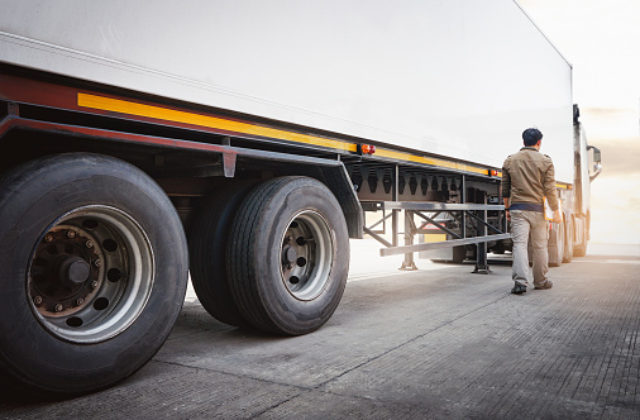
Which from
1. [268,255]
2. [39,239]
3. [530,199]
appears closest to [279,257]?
[268,255]

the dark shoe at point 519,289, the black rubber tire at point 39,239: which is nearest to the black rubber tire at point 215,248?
the black rubber tire at point 39,239

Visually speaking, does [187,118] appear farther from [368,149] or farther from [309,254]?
[368,149]

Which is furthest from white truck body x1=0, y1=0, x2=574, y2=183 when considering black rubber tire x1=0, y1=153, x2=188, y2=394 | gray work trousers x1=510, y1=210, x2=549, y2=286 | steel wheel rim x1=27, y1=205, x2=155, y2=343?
gray work trousers x1=510, y1=210, x2=549, y2=286

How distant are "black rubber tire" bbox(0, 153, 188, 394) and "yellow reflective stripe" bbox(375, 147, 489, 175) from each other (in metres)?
2.45

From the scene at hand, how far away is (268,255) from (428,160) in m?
2.82

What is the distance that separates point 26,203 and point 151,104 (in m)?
0.81

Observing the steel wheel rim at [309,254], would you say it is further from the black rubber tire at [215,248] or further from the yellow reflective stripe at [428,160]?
the yellow reflective stripe at [428,160]

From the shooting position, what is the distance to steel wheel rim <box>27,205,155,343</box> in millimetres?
2617

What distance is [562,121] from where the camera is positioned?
10.5 meters

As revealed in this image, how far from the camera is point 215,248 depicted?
3654 millimetres

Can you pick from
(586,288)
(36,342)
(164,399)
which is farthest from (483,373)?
(586,288)

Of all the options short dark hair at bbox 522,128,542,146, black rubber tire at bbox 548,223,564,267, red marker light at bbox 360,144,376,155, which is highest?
short dark hair at bbox 522,128,542,146

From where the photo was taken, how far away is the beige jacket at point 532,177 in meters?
6.19

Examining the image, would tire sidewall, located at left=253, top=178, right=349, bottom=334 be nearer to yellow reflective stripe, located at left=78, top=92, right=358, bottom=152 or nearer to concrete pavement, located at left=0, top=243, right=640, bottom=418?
concrete pavement, located at left=0, top=243, right=640, bottom=418
